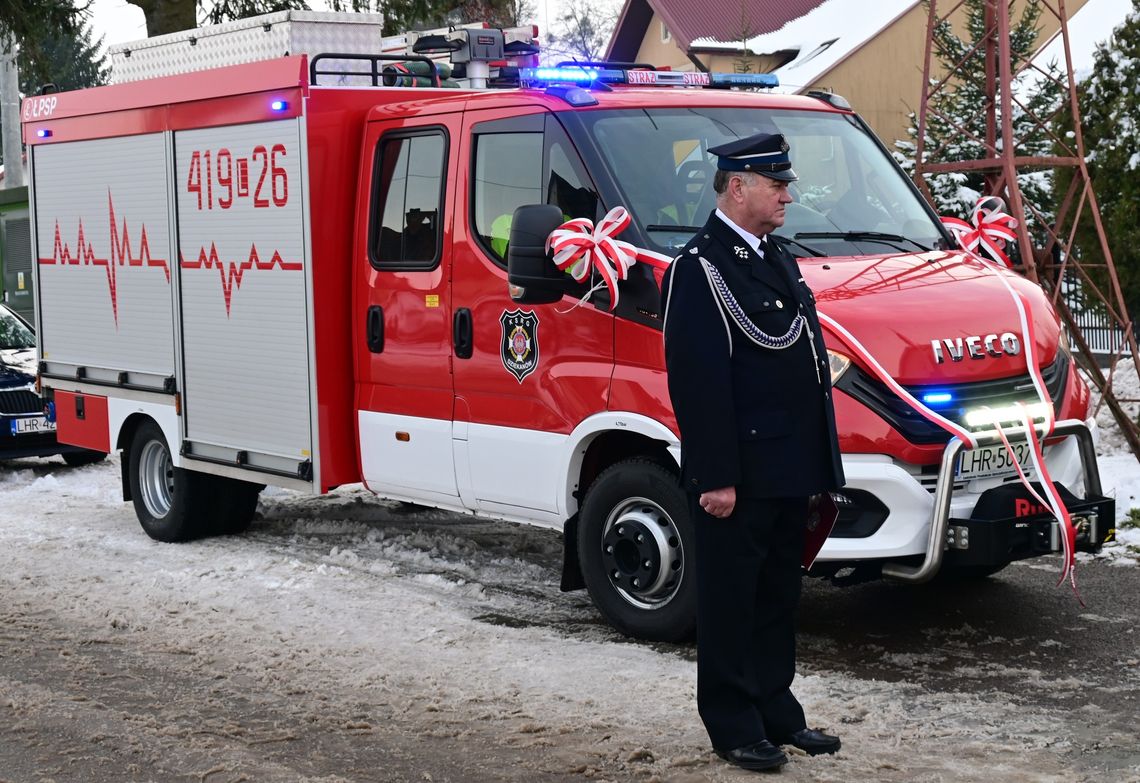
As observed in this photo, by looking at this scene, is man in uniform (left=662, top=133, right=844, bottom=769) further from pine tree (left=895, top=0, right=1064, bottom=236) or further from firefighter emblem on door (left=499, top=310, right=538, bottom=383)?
pine tree (left=895, top=0, right=1064, bottom=236)

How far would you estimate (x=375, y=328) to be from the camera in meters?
7.95

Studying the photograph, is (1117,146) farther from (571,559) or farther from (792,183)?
(571,559)

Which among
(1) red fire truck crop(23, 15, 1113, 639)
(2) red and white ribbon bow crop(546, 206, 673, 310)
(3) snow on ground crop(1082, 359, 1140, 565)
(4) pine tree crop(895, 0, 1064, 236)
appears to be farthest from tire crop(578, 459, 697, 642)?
(4) pine tree crop(895, 0, 1064, 236)

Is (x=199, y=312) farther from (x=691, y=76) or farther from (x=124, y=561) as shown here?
(x=691, y=76)

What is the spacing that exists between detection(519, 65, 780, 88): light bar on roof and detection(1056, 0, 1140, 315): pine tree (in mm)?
7284

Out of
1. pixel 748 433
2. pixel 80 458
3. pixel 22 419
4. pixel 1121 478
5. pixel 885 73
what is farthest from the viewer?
pixel 885 73

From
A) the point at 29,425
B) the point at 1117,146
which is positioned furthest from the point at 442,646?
the point at 1117,146

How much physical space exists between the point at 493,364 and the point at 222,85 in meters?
2.60

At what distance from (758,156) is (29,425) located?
368 inches

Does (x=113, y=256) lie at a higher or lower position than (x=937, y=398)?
higher

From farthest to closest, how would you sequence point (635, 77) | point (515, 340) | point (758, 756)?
point (635, 77)
point (515, 340)
point (758, 756)

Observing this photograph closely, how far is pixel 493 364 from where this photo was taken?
7285mm

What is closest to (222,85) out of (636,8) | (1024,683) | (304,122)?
(304,122)

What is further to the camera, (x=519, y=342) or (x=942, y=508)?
(x=519, y=342)
